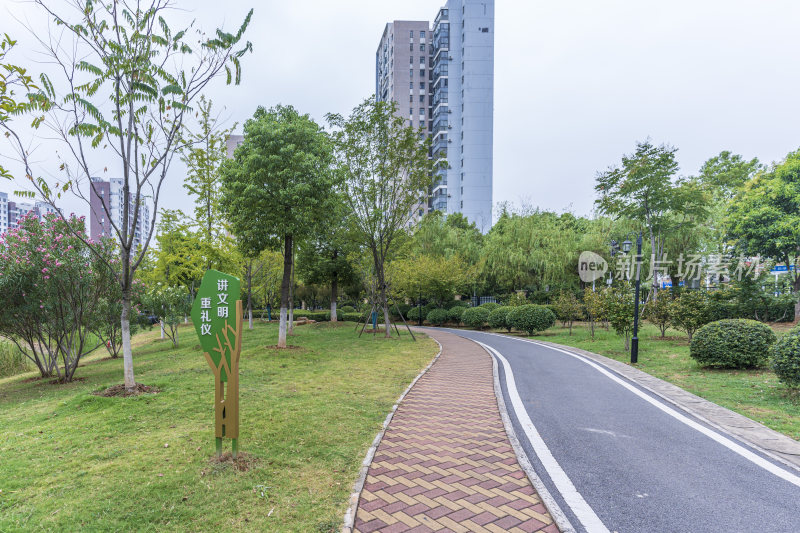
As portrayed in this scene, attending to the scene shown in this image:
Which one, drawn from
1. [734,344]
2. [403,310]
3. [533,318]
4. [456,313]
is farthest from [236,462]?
[403,310]

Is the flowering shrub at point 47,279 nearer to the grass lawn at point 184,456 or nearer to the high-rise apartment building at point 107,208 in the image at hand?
the high-rise apartment building at point 107,208

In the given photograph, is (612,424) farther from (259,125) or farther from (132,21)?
(259,125)

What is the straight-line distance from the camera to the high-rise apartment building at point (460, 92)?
188 ft

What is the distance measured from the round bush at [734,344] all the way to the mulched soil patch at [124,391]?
11787 millimetres

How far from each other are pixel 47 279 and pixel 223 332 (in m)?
7.19

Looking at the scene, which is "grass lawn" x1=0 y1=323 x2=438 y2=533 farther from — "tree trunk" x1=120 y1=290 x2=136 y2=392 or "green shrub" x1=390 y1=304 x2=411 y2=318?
"green shrub" x1=390 y1=304 x2=411 y2=318

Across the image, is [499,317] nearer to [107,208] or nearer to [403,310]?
[403,310]

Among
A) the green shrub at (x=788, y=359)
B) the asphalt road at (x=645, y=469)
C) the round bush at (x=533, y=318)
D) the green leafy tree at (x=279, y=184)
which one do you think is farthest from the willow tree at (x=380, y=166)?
the green shrub at (x=788, y=359)

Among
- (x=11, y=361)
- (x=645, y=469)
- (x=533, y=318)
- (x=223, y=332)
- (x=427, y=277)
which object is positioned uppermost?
(x=427, y=277)

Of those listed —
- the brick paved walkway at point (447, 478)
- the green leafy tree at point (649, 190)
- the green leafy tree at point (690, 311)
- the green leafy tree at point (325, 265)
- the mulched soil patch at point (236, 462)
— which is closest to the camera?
the brick paved walkway at point (447, 478)

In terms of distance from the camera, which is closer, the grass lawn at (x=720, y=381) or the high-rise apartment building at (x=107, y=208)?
the grass lawn at (x=720, y=381)

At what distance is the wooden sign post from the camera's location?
4.12 metres

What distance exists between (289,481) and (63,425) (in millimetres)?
3721

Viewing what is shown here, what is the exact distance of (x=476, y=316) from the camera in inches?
962
